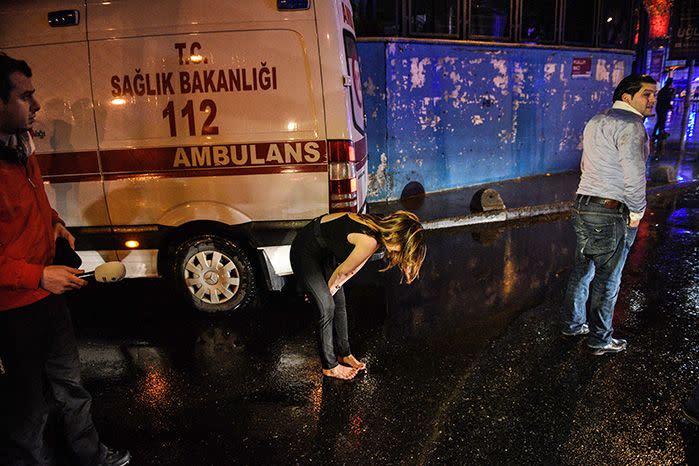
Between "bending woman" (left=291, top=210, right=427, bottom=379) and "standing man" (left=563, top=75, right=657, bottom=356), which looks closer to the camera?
"bending woman" (left=291, top=210, right=427, bottom=379)

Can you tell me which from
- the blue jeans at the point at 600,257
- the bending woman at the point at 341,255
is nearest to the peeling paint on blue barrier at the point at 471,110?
the blue jeans at the point at 600,257

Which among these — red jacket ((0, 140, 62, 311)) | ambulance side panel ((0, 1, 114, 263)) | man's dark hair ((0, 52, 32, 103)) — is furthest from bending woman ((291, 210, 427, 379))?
ambulance side panel ((0, 1, 114, 263))

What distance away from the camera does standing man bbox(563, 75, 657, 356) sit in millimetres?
3492

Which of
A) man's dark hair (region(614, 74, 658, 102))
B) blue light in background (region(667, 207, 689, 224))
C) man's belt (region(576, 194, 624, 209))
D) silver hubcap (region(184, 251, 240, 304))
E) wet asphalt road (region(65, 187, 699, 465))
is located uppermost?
man's dark hair (region(614, 74, 658, 102))

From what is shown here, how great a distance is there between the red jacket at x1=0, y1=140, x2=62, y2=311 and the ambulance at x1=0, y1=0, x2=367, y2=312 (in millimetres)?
2009

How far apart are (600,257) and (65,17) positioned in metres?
4.75

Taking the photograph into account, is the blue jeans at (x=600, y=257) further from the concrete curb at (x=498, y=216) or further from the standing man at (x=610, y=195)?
the concrete curb at (x=498, y=216)

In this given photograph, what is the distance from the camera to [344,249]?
3213mm

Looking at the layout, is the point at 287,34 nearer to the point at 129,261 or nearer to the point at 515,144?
the point at 129,261

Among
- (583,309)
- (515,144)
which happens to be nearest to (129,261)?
(583,309)

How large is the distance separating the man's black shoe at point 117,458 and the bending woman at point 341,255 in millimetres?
1385

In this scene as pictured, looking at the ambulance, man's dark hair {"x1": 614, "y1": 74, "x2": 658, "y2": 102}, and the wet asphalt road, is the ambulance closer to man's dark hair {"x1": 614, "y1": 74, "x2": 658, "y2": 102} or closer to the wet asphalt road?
the wet asphalt road

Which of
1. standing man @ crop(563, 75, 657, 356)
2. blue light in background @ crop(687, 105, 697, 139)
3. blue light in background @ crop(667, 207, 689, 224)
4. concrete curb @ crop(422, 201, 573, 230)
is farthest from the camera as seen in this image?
blue light in background @ crop(687, 105, 697, 139)

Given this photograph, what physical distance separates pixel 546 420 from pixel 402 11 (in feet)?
26.6
